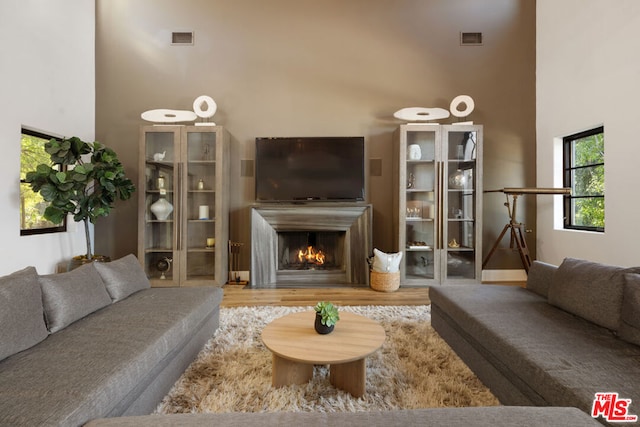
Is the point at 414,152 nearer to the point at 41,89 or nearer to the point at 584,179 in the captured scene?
the point at 584,179

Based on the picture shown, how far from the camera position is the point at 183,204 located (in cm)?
364

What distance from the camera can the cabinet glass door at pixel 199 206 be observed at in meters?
3.65

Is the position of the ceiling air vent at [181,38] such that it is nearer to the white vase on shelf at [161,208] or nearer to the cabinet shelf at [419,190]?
the white vase on shelf at [161,208]

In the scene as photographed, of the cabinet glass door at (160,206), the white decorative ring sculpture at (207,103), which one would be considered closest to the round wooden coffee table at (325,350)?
the cabinet glass door at (160,206)

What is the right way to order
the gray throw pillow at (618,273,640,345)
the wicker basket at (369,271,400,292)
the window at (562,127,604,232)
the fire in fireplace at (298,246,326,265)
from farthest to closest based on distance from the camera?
the fire in fireplace at (298,246,326,265) → the wicker basket at (369,271,400,292) → the window at (562,127,604,232) → the gray throw pillow at (618,273,640,345)

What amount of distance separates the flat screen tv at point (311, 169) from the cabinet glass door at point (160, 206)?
1105mm

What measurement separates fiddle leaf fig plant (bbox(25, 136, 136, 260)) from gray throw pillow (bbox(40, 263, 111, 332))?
164cm

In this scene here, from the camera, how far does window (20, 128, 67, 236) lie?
3.04 metres

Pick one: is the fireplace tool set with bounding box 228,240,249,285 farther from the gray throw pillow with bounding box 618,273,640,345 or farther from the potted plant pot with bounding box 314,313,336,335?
the gray throw pillow with bounding box 618,273,640,345

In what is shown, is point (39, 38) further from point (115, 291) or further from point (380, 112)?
point (380, 112)

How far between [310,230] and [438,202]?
1730 millimetres

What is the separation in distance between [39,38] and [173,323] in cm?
374

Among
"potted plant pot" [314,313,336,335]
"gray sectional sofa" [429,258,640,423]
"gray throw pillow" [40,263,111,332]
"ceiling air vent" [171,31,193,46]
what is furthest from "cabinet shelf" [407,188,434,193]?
"ceiling air vent" [171,31,193,46]

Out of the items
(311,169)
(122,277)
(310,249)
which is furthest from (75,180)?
(310,249)
